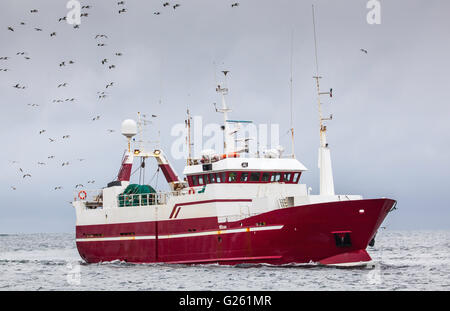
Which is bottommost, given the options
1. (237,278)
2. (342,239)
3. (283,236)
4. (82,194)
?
(237,278)

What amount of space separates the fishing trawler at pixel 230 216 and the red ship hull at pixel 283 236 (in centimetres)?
5

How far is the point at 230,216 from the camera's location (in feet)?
120

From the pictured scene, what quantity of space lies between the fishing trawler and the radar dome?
7 cm

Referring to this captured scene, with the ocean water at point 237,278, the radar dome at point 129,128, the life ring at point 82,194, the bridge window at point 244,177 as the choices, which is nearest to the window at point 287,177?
the bridge window at point 244,177

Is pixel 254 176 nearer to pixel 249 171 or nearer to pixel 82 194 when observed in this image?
pixel 249 171

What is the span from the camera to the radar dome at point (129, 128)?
47125mm

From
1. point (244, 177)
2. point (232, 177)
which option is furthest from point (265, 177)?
point (232, 177)

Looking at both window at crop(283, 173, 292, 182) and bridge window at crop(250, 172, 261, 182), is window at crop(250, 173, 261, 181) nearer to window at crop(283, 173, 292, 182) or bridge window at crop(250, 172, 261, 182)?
bridge window at crop(250, 172, 261, 182)

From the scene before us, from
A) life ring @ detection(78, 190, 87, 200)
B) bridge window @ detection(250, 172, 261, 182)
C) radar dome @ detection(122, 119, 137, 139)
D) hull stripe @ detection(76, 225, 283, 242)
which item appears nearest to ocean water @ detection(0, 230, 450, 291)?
hull stripe @ detection(76, 225, 283, 242)

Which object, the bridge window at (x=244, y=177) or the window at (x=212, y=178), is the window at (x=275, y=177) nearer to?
the bridge window at (x=244, y=177)

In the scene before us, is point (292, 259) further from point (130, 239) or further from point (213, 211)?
point (130, 239)

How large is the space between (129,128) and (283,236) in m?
17.8

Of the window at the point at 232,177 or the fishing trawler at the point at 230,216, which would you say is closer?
the fishing trawler at the point at 230,216
